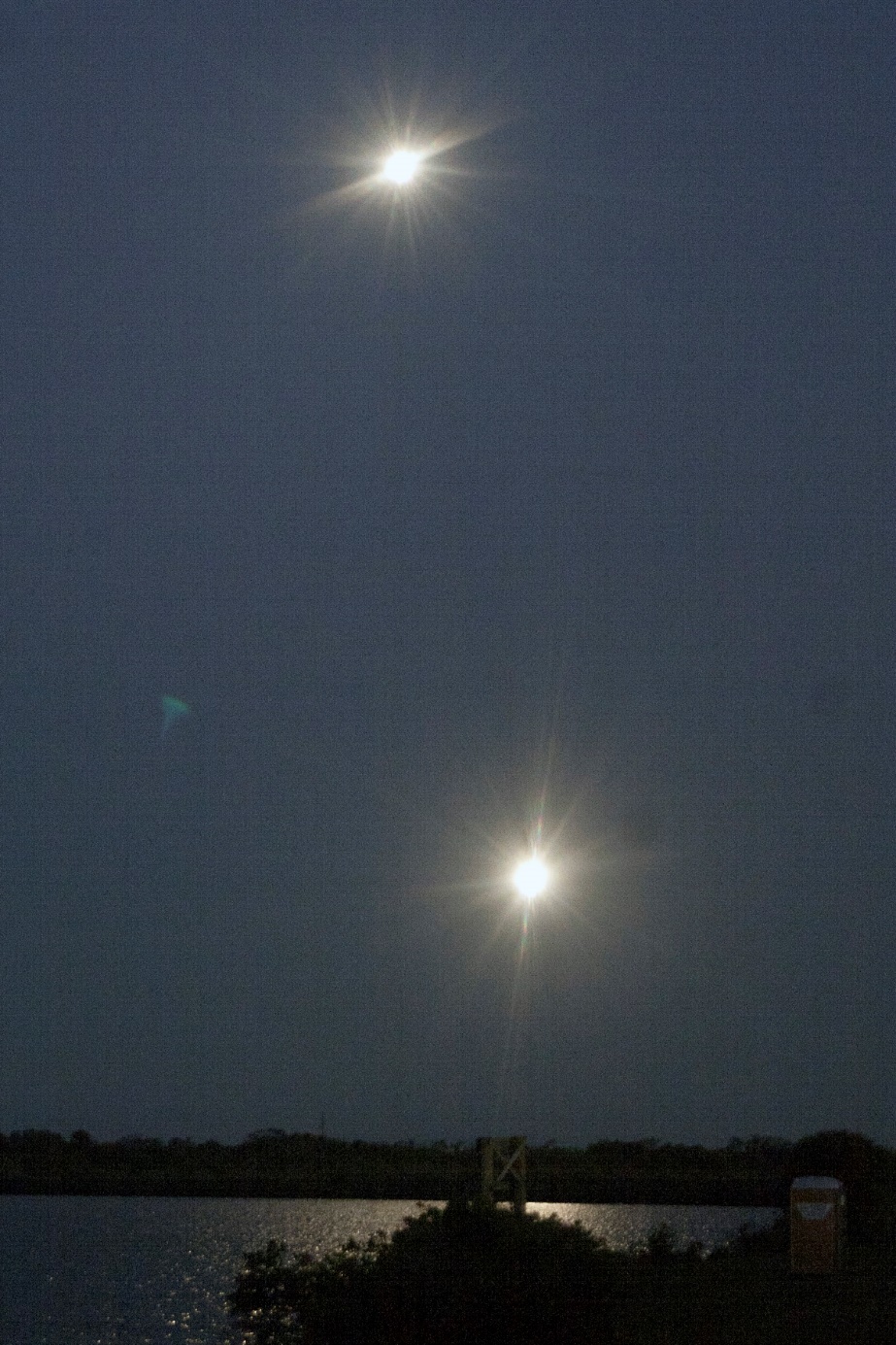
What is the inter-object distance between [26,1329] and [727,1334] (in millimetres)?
36812

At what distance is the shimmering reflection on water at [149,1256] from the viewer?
51312 mm

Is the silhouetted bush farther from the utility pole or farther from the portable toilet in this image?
the portable toilet

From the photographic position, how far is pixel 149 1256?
85500 millimetres

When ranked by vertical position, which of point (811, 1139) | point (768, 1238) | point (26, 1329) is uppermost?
point (811, 1139)

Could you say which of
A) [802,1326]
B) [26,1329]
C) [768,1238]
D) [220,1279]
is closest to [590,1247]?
[802,1326]

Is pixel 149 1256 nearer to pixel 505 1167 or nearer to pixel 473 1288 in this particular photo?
pixel 505 1167

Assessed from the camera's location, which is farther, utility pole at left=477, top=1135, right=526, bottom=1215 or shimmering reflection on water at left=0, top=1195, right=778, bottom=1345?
shimmering reflection on water at left=0, top=1195, right=778, bottom=1345

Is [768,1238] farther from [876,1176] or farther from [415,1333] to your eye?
[415,1333]

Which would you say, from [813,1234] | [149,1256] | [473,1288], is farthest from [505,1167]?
[149,1256]

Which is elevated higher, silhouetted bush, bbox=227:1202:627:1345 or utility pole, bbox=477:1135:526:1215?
utility pole, bbox=477:1135:526:1215

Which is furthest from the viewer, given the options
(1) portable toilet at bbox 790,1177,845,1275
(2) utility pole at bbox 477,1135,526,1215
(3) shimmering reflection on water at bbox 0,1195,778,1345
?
(3) shimmering reflection on water at bbox 0,1195,778,1345

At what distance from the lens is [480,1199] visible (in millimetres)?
21797

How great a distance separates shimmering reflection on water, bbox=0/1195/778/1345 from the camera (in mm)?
51312

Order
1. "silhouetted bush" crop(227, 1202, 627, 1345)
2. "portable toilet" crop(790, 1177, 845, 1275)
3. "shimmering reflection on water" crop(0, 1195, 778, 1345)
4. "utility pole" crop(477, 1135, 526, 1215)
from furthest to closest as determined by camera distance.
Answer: "shimmering reflection on water" crop(0, 1195, 778, 1345) → "portable toilet" crop(790, 1177, 845, 1275) → "utility pole" crop(477, 1135, 526, 1215) → "silhouetted bush" crop(227, 1202, 627, 1345)
